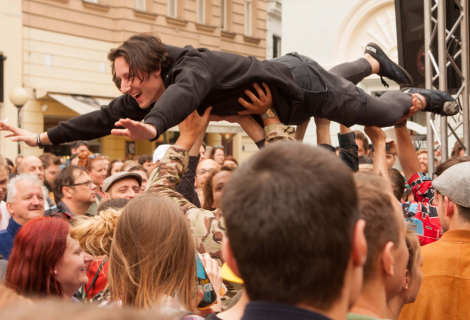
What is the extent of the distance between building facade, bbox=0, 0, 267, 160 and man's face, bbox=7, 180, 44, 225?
28.1 feet

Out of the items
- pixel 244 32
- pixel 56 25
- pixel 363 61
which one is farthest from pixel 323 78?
pixel 244 32

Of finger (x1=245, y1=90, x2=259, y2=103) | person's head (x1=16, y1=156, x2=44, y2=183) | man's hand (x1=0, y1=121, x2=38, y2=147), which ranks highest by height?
finger (x1=245, y1=90, x2=259, y2=103)

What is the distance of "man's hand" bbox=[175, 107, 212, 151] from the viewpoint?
2.52 metres

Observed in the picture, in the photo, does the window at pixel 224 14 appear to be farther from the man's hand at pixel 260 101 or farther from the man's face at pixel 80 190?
the man's hand at pixel 260 101

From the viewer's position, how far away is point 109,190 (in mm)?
4617

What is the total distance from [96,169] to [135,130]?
4.08 meters

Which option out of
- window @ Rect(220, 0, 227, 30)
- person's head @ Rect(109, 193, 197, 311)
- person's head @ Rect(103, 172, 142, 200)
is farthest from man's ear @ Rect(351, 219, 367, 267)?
window @ Rect(220, 0, 227, 30)

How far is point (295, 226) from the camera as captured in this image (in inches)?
36.5

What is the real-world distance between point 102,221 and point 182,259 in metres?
0.93

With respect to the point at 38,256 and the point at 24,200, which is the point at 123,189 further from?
the point at 38,256

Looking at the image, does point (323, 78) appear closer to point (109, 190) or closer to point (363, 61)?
point (363, 61)

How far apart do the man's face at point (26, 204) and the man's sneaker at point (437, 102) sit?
2840mm

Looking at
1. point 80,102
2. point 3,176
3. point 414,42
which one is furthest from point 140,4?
point 3,176

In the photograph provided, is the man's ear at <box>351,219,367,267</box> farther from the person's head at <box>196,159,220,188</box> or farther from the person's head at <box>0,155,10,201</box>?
the person's head at <box>196,159,220,188</box>
